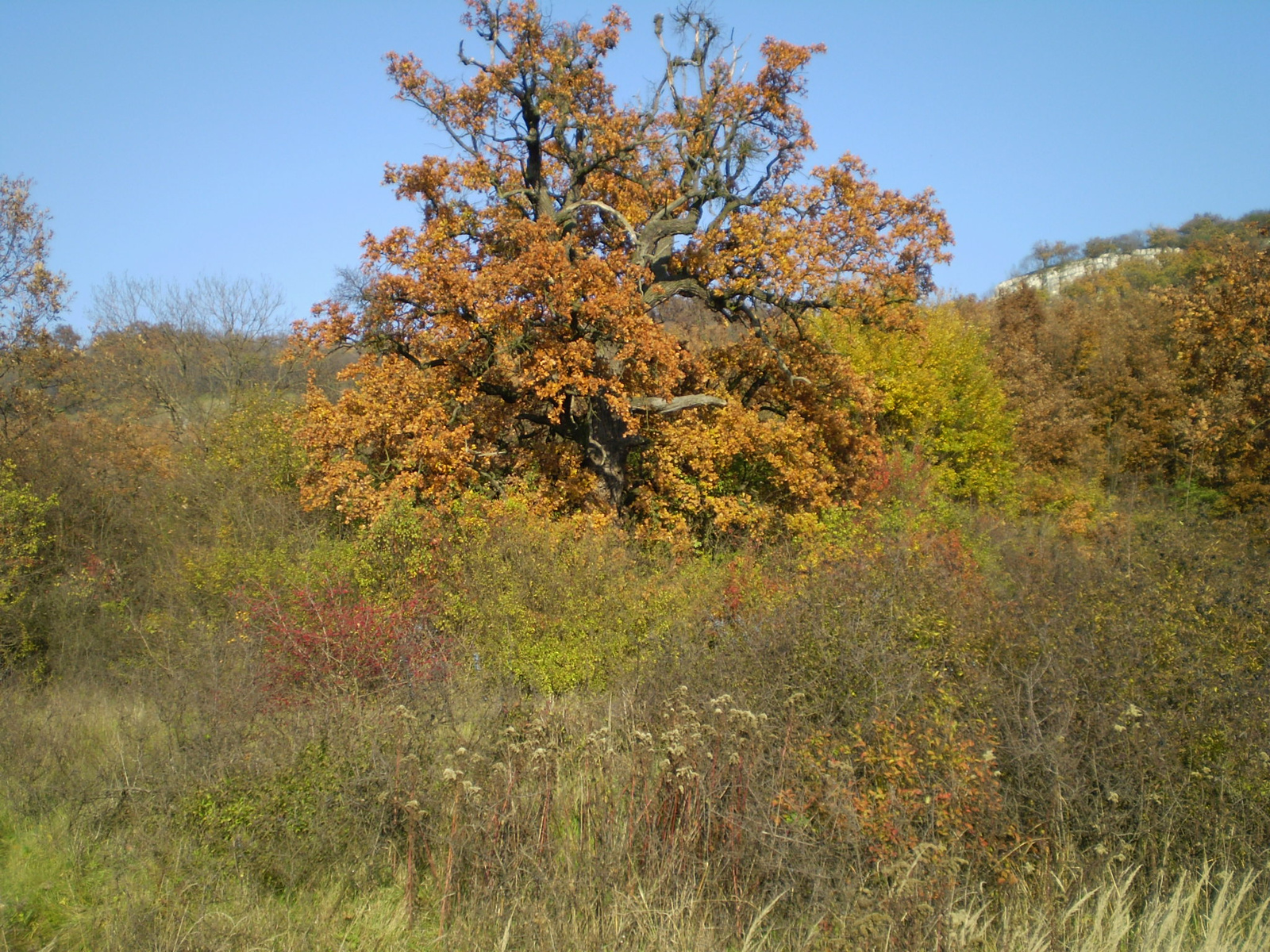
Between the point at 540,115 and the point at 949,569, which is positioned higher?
the point at 540,115

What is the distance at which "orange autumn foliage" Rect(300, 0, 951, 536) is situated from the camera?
15.4m

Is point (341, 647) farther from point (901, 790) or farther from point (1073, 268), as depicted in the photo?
point (1073, 268)

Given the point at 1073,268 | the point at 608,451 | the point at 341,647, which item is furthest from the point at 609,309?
the point at 1073,268

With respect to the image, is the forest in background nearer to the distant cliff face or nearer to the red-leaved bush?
the red-leaved bush

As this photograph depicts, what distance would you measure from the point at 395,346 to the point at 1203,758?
551 inches

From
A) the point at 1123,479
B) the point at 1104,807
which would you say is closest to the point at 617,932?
the point at 1104,807

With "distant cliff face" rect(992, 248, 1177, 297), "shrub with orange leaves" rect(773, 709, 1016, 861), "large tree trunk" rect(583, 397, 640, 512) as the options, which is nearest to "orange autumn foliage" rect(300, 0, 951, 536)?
"large tree trunk" rect(583, 397, 640, 512)

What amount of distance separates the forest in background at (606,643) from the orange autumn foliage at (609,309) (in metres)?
0.11

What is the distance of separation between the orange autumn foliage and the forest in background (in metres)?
0.11

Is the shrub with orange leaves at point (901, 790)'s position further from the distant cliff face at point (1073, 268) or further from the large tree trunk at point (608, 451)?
the distant cliff face at point (1073, 268)

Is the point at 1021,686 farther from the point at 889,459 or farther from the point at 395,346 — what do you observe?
the point at 889,459

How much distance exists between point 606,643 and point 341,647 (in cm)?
306

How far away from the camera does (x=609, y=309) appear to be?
15156mm

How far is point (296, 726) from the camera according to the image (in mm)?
6430
